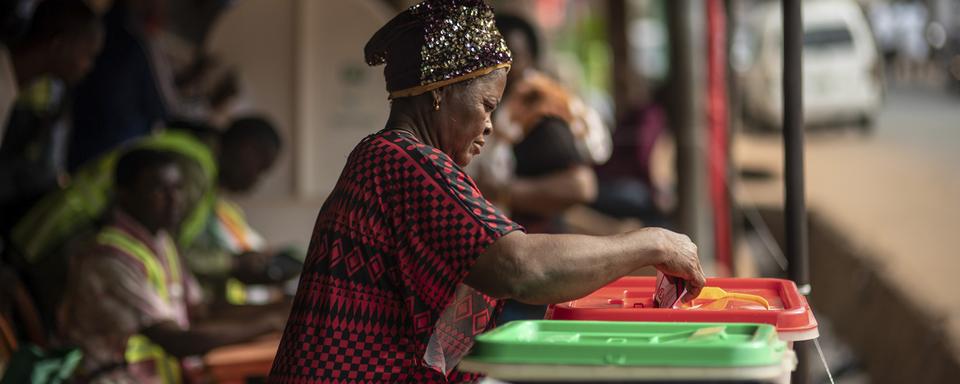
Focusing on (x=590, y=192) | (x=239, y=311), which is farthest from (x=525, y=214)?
(x=239, y=311)

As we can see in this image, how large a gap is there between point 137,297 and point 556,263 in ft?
7.23

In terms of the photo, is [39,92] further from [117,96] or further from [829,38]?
[829,38]

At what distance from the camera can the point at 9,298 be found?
4.51 metres

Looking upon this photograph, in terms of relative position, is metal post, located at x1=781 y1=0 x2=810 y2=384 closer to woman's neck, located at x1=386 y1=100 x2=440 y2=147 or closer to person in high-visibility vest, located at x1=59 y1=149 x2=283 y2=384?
woman's neck, located at x1=386 y1=100 x2=440 y2=147

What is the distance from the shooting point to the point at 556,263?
2307 millimetres

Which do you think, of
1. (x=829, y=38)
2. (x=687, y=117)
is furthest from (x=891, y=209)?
(x=829, y=38)

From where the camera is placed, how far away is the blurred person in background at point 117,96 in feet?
20.5

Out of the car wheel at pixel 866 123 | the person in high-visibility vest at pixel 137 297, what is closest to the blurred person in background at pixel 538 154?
the person in high-visibility vest at pixel 137 297

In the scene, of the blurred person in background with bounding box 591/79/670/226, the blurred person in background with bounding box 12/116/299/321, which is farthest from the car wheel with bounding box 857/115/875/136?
the blurred person in background with bounding box 12/116/299/321

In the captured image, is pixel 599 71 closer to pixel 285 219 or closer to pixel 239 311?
pixel 285 219

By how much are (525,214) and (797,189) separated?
5.01 ft

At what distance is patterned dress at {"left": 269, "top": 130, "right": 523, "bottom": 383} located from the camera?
7.73ft

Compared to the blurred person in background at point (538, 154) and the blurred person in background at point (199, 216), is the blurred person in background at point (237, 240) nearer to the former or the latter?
the blurred person in background at point (199, 216)

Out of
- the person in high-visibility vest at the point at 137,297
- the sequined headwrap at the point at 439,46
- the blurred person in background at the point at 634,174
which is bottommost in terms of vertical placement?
the blurred person in background at the point at 634,174
